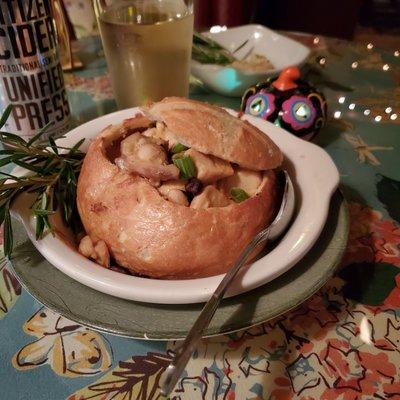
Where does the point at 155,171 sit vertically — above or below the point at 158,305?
above

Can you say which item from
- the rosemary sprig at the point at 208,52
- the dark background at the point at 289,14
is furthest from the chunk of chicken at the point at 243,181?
the dark background at the point at 289,14

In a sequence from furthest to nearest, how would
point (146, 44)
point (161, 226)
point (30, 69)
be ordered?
point (146, 44) < point (30, 69) < point (161, 226)

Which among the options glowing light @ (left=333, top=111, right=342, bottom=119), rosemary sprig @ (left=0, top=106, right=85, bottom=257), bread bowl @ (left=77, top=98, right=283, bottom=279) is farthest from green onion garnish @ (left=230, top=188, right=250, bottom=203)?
glowing light @ (left=333, top=111, right=342, bottom=119)

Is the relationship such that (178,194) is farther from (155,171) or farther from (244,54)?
(244,54)

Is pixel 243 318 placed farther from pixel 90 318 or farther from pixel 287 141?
pixel 287 141

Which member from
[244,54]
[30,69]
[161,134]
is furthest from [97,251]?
[244,54]

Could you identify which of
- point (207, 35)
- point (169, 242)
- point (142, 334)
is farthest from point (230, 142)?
point (207, 35)
